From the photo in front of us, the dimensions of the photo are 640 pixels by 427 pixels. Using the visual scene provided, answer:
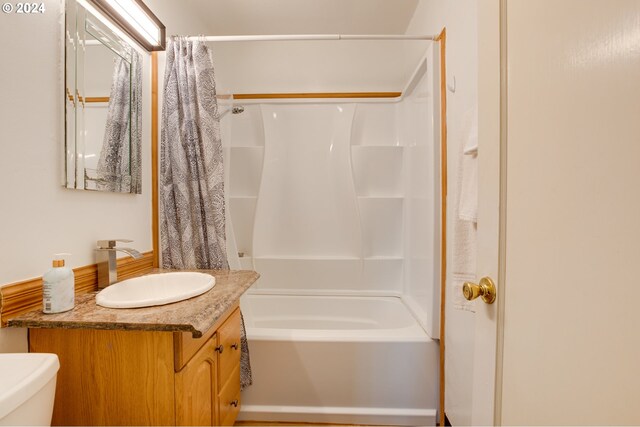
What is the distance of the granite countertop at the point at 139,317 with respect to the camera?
792mm

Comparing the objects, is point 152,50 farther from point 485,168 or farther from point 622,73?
point 622,73

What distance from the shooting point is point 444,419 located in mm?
1536

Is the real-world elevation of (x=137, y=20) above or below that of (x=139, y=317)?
above

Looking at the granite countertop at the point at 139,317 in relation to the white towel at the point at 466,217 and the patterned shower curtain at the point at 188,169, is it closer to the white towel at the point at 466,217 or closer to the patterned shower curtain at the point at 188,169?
the patterned shower curtain at the point at 188,169

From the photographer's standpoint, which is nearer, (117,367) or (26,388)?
(26,388)

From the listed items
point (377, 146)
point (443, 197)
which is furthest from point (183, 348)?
point (377, 146)

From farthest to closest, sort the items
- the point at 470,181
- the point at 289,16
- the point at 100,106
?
the point at 289,16
the point at 100,106
the point at 470,181

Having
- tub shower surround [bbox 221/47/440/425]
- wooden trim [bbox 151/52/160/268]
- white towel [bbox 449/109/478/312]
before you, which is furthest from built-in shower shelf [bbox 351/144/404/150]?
wooden trim [bbox 151/52/160/268]

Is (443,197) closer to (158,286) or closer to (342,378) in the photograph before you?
(342,378)

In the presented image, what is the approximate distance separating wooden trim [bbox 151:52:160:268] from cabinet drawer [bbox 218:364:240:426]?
29.3 inches

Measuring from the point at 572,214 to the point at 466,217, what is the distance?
Answer: 614mm

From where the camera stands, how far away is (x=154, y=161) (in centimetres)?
158

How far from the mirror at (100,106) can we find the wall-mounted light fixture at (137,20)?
0.06 metres

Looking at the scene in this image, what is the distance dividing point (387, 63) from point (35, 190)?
7.94 ft
